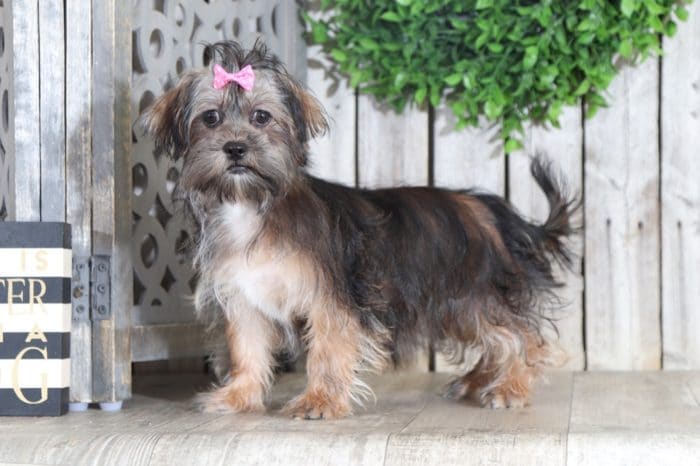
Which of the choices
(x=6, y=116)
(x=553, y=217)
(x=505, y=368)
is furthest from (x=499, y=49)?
(x=6, y=116)

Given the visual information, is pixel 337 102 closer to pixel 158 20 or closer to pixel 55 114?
pixel 158 20

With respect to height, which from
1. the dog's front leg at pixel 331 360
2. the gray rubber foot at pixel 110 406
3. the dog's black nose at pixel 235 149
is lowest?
the gray rubber foot at pixel 110 406

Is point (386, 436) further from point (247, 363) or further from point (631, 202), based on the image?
point (631, 202)

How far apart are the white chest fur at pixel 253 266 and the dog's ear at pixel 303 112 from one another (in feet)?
0.86

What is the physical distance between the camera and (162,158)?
130 inches

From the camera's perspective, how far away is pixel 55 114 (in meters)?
2.80

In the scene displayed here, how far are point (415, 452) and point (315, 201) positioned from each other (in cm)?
79

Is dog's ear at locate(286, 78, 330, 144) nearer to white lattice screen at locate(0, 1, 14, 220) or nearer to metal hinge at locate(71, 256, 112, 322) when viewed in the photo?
metal hinge at locate(71, 256, 112, 322)

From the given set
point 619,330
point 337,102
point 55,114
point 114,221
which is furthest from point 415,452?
point 337,102

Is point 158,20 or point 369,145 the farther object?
point 369,145

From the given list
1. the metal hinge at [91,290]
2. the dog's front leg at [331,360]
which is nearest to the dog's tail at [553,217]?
the dog's front leg at [331,360]

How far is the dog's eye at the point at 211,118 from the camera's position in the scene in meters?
2.64

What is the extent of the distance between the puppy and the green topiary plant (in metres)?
0.57

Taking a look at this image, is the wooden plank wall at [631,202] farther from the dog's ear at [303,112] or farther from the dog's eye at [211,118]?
the dog's eye at [211,118]
